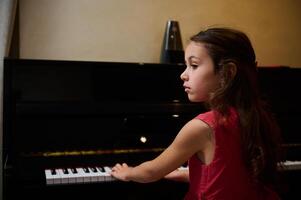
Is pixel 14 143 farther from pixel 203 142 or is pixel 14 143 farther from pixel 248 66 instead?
pixel 248 66

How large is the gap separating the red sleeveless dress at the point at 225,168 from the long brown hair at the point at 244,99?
3cm

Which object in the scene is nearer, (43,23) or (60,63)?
(60,63)

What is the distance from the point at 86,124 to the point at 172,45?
3.11 ft

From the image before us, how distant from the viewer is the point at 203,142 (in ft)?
4.46

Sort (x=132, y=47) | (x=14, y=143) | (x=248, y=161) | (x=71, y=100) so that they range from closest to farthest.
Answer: (x=248, y=161)
(x=14, y=143)
(x=71, y=100)
(x=132, y=47)

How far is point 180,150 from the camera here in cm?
138

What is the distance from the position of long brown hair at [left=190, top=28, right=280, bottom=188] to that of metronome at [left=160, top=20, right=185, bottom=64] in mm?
1264

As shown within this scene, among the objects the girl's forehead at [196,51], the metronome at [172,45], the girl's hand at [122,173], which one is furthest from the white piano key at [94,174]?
the metronome at [172,45]

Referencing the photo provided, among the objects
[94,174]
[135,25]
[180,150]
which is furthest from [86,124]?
[135,25]

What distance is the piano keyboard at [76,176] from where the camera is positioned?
1.81 m

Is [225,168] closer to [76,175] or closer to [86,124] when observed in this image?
[76,175]

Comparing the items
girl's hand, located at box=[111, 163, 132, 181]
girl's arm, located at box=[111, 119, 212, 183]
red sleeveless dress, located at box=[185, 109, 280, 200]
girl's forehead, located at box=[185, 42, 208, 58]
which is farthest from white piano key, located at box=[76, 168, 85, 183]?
girl's forehead, located at box=[185, 42, 208, 58]

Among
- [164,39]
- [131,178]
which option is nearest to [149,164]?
[131,178]

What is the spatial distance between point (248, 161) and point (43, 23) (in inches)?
72.0
